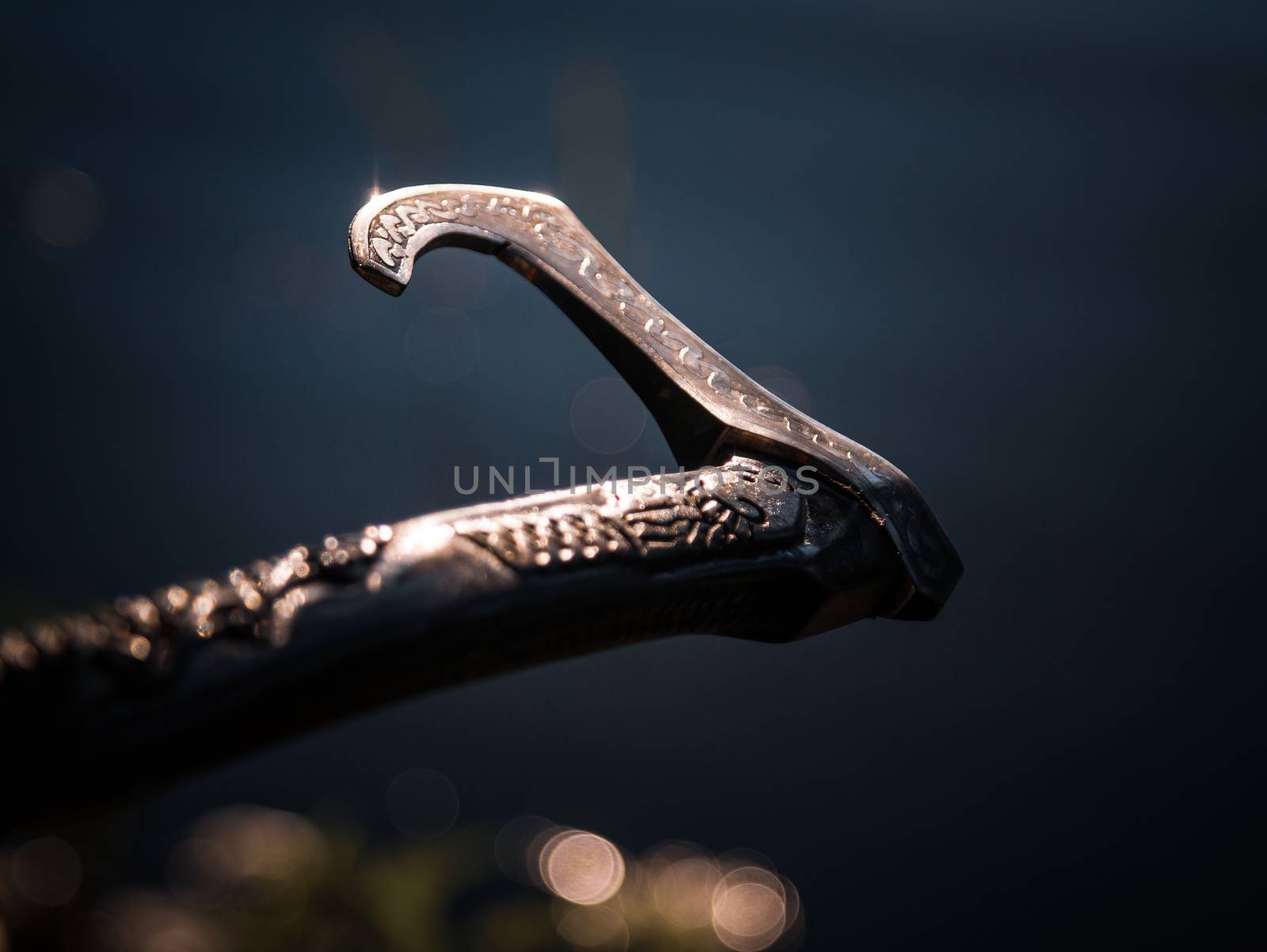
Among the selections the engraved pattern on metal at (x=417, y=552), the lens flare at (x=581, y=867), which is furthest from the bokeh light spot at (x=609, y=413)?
the engraved pattern on metal at (x=417, y=552)

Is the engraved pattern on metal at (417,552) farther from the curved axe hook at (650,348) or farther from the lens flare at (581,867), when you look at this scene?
the lens flare at (581,867)

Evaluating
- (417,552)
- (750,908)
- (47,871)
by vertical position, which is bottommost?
(750,908)

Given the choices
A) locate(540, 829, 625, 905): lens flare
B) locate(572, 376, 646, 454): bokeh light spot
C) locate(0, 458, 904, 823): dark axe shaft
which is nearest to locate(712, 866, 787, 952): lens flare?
locate(540, 829, 625, 905): lens flare

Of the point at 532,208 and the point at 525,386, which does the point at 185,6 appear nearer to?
the point at 525,386

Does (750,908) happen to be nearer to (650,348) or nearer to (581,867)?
(581,867)

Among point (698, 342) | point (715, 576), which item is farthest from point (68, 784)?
point (698, 342)

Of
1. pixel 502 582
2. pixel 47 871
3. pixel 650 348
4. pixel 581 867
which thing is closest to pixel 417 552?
pixel 502 582

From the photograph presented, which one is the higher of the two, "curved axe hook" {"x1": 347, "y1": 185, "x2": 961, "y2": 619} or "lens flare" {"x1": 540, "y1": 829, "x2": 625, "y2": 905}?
"curved axe hook" {"x1": 347, "y1": 185, "x2": 961, "y2": 619}

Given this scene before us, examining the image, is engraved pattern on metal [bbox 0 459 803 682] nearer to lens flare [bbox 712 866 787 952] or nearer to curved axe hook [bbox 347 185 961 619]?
curved axe hook [bbox 347 185 961 619]
